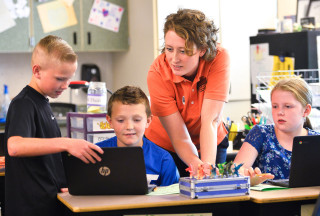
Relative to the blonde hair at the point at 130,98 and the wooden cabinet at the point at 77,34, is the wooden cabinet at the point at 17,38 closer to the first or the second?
the wooden cabinet at the point at 77,34

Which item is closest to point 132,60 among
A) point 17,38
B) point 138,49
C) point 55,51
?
point 138,49

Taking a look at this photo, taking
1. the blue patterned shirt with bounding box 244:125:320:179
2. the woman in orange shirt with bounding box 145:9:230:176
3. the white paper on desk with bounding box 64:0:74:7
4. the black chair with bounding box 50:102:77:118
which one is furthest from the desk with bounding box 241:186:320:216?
the white paper on desk with bounding box 64:0:74:7

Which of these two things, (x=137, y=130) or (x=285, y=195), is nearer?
(x=285, y=195)

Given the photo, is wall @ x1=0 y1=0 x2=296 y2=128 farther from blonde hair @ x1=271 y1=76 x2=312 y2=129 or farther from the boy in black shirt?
the boy in black shirt

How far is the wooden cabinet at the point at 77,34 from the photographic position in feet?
15.2

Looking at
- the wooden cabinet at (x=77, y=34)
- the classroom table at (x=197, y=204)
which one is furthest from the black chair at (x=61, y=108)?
the classroom table at (x=197, y=204)

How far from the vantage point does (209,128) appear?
2.20m

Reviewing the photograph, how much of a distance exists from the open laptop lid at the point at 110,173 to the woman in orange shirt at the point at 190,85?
33 cm

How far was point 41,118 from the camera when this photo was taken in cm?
198

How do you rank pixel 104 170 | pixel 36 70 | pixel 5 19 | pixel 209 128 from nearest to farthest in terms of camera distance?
pixel 104 170, pixel 36 70, pixel 209 128, pixel 5 19

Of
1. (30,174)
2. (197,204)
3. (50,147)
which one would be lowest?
(197,204)

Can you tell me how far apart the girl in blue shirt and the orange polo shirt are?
25 centimetres

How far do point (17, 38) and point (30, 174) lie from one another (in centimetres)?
292

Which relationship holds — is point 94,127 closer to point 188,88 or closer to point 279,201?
point 188,88
